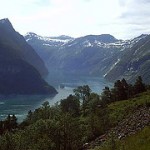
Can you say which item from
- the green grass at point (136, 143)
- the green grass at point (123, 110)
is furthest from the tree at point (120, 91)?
the green grass at point (136, 143)

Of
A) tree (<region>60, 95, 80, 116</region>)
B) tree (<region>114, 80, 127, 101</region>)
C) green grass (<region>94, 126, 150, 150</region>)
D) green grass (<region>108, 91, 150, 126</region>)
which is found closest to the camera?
green grass (<region>94, 126, 150, 150</region>)

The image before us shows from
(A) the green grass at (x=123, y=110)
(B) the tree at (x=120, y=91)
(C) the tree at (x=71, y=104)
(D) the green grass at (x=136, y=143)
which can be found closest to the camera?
(D) the green grass at (x=136, y=143)

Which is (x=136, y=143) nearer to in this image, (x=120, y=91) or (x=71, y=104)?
(x=71, y=104)

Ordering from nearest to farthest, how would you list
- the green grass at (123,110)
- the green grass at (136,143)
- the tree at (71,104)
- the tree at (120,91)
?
1. the green grass at (136,143)
2. the green grass at (123,110)
3. the tree at (71,104)
4. the tree at (120,91)

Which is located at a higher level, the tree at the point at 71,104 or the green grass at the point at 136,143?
the tree at the point at 71,104

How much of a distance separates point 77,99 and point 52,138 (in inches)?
3719

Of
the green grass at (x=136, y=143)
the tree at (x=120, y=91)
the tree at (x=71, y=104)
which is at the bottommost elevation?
the green grass at (x=136, y=143)

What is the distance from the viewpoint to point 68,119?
61.6 meters

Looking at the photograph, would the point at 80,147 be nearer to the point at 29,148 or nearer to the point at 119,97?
the point at 29,148

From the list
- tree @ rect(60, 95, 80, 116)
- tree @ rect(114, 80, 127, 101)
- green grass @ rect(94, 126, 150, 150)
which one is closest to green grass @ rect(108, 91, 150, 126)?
green grass @ rect(94, 126, 150, 150)

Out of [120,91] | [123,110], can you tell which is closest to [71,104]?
[120,91]

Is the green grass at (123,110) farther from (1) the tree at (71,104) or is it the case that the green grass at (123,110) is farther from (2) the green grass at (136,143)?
(1) the tree at (71,104)

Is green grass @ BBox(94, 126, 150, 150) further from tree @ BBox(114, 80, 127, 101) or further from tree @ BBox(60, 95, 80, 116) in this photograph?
tree @ BBox(114, 80, 127, 101)

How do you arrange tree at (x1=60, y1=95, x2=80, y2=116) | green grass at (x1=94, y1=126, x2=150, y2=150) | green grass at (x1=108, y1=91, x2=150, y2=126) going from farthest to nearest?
tree at (x1=60, y1=95, x2=80, y2=116), green grass at (x1=108, y1=91, x2=150, y2=126), green grass at (x1=94, y1=126, x2=150, y2=150)
